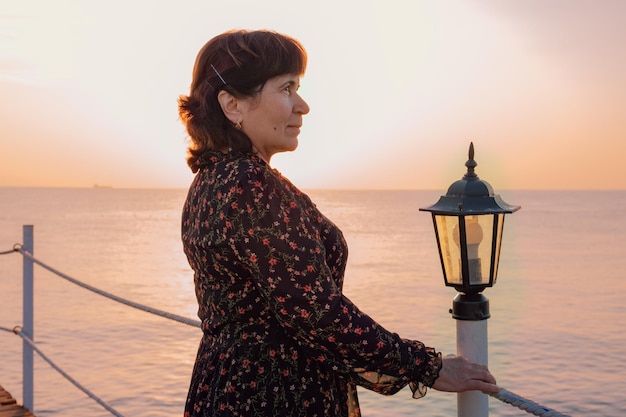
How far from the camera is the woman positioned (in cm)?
168

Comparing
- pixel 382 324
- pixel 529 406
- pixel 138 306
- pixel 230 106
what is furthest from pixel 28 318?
pixel 382 324

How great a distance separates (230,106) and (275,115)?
10 cm

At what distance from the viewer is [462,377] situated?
185 cm

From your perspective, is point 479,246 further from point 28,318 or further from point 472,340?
point 28,318

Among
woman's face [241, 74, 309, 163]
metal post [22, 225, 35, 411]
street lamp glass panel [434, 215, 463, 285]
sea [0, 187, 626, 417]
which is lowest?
sea [0, 187, 626, 417]

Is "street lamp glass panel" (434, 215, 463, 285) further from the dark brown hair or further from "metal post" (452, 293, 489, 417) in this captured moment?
the dark brown hair

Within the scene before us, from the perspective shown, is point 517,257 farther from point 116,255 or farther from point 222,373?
point 222,373

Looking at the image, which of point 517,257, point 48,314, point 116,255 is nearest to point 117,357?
point 48,314

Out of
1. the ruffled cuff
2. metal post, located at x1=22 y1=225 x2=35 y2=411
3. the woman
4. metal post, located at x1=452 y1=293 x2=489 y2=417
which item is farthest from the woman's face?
metal post, located at x1=22 y1=225 x2=35 y2=411

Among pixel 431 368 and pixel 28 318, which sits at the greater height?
pixel 431 368

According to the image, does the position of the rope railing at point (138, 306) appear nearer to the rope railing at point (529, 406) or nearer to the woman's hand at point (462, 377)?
the woman's hand at point (462, 377)

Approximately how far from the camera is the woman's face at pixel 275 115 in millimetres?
1792

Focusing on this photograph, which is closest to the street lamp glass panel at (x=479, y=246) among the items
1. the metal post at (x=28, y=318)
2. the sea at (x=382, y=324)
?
the metal post at (x=28, y=318)

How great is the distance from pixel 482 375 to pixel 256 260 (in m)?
0.59
